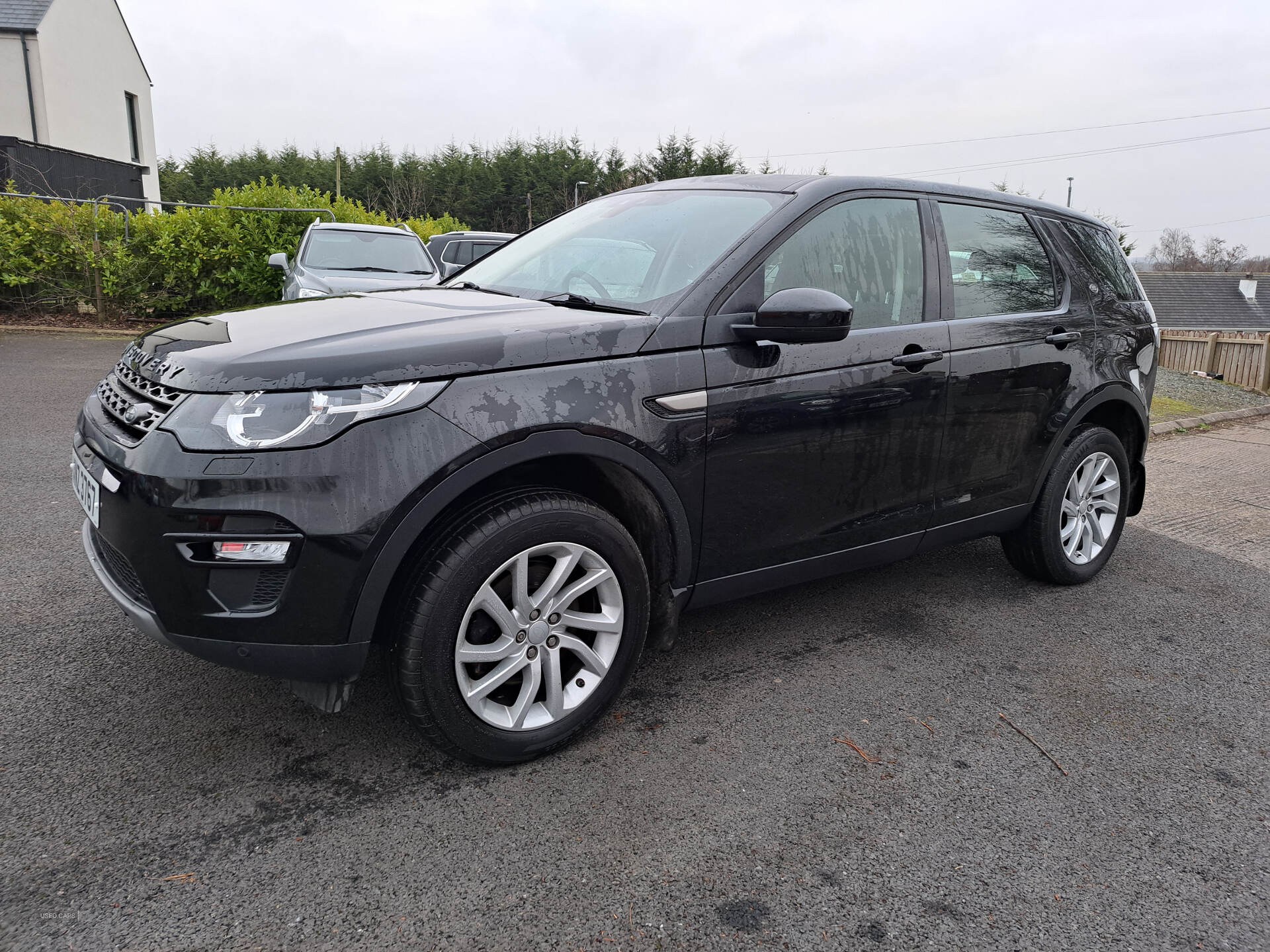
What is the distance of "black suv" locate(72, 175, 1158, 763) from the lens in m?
2.18

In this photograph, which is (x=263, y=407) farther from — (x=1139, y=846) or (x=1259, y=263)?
(x=1259, y=263)

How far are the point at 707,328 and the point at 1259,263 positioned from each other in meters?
107

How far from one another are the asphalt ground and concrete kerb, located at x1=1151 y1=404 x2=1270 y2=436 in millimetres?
6607

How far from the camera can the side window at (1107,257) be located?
418 centimetres

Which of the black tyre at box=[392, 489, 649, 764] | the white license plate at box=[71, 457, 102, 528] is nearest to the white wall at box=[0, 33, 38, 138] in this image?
the white license plate at box=[71, 457, 102, 528]

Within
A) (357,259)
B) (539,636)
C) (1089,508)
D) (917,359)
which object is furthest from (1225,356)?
(539,636)

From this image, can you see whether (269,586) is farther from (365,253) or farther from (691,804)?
(365,253)

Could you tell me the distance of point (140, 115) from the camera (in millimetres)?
30141

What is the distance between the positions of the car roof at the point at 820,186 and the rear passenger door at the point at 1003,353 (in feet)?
0.21

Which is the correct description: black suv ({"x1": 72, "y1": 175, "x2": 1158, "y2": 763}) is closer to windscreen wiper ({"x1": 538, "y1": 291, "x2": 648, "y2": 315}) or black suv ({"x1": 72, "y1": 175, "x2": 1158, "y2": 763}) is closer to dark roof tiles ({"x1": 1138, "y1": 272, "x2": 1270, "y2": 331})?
windscreen wiper ({"x1": 538, "y1": 291, "x2": 648, "y2": 315})

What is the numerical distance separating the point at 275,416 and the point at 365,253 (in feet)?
31.5

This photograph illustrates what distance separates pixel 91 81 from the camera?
26.7m

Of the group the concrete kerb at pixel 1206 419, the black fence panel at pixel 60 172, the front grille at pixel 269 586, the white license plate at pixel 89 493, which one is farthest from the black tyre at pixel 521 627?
the black fence panel at pixel 60 172

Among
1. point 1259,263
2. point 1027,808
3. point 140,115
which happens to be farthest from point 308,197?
point 1259,263
